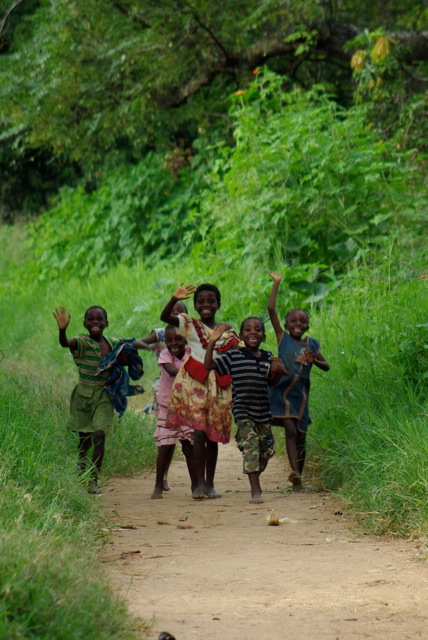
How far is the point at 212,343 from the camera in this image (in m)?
7.16

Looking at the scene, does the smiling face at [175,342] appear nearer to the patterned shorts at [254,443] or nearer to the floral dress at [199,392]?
the floral dress at [199,392]

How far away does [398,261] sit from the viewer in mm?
10711

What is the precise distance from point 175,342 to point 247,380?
0.71 m

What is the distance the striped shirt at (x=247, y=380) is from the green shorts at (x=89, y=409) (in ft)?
3.04

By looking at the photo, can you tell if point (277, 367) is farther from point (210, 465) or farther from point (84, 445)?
point (84, 445)

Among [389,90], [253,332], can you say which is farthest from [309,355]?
[389,90]

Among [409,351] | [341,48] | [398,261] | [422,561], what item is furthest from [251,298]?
[422,561]

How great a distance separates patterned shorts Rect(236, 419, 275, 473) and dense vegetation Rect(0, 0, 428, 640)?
453mm

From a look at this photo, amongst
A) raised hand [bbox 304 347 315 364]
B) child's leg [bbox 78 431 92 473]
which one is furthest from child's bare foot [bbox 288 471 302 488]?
child's leg [bbox 78 431 92 473]

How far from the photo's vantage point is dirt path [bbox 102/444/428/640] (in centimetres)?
433

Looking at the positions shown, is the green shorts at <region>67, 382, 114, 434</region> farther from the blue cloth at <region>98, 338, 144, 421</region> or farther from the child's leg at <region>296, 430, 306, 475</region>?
the child's leg at <region>296, 430, 306, 475</region>

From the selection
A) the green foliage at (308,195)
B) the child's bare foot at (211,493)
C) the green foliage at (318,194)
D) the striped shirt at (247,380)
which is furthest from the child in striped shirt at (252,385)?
the green foliage at (318,194)

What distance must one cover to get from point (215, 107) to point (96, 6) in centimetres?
255

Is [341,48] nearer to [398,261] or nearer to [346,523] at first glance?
[398,261]
